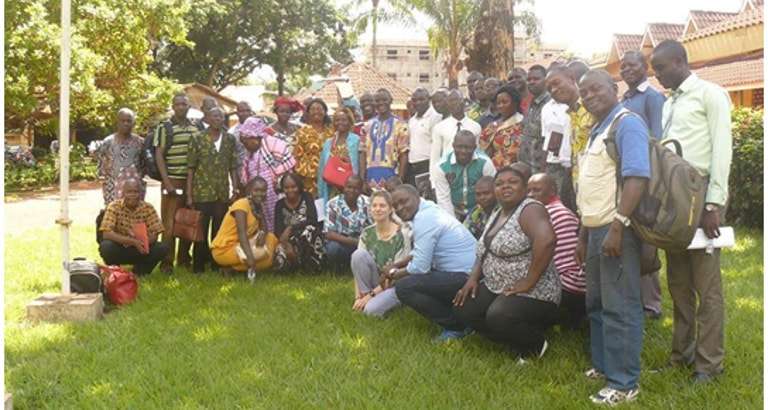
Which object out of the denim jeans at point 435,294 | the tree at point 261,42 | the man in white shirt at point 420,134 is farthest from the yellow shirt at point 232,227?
the tree at point 261,42

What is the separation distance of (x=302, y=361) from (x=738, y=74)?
1834 cm

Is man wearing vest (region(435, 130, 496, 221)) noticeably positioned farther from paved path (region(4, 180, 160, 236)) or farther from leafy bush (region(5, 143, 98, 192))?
leafy bush (region(5, 143, 98, 192))

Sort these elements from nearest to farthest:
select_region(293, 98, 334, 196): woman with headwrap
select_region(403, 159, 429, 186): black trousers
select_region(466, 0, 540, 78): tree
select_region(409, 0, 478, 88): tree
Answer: select_region(403, 159, 429, 186): black trousers
select_region(293, 98, 334, 196): woman with headwrap
select_region(466, 0, 540, 78): tree
select_region(409, 0, 478, 88): tree

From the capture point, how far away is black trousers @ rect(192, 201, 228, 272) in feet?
26.8

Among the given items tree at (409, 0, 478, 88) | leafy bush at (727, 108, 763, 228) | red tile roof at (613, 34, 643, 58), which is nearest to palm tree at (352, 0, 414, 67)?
tree at (409, 0, 478, 88)

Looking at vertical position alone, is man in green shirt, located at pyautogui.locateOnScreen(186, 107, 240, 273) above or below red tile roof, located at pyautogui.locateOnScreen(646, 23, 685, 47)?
below

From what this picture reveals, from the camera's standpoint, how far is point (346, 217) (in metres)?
7.67

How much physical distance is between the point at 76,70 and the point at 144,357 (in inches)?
527

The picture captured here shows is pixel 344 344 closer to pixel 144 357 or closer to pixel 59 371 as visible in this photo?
pixel 144 357

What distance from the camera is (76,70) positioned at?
55.5 feet

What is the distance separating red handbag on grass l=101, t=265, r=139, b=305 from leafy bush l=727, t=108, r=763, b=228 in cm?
769

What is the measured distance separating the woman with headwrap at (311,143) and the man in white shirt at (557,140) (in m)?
2.93

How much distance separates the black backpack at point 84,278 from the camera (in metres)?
6.71

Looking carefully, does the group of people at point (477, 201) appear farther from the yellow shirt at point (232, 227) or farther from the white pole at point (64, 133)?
the white pole at point (64, 133)
